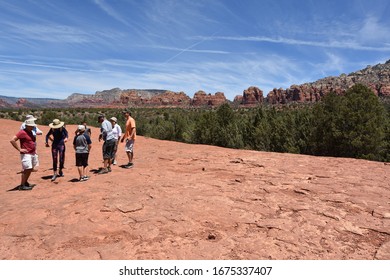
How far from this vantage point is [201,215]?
524 centimetres

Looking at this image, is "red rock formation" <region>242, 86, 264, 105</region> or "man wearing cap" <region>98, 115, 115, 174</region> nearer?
"man wearing cap" <region>98, 115, 115, 174</region>

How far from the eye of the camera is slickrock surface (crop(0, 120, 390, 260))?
4.00 m

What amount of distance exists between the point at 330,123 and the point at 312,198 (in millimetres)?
18081

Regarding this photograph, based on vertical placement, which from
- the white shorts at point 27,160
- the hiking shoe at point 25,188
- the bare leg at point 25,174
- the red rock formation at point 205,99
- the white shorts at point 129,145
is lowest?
the hiking shoe at point 25,188

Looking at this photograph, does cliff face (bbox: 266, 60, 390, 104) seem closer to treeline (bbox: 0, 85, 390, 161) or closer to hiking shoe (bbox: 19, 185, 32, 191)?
treeline (bbox: 0, 85, 390, 161)

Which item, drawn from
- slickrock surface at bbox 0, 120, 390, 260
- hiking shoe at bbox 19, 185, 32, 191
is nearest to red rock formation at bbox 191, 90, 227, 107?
slickrock surface at bbox 0, 120, 390, 260

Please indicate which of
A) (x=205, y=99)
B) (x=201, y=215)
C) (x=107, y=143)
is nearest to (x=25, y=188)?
(x=107, y=143)

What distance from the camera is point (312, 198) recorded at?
616 cm

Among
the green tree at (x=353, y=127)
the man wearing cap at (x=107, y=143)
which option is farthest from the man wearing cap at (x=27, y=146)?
the green tree at (x=353, y=127)

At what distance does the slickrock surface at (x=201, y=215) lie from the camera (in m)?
4.00

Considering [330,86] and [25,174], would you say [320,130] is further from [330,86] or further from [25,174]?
[330,86]

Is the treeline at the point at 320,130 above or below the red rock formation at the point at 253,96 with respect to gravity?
below

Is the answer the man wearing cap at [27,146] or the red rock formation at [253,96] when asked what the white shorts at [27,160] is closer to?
the man wearing cap at [27,146]
